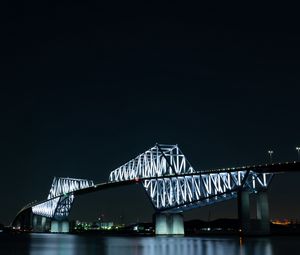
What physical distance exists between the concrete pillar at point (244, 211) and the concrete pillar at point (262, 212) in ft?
9.05

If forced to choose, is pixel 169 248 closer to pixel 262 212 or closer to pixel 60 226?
pixel 262 212

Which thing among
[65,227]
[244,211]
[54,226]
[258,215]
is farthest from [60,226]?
[244,211]

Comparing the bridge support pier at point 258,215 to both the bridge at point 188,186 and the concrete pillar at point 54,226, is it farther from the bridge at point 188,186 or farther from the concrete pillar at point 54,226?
the concrete pillar at point 54,226

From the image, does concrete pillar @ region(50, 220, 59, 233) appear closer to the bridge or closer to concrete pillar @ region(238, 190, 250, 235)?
the bridge

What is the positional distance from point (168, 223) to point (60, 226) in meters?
79.6

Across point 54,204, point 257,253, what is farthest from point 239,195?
point 54,204

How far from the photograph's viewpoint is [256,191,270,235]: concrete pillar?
91.6 meters

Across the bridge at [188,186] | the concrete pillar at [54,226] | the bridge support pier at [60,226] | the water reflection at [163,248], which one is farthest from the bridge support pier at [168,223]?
the concrete pillar at [54,226]

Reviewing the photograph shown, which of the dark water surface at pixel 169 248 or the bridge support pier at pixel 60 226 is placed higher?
the bridge support pier at pixel 60 226

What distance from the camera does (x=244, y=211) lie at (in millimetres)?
90000

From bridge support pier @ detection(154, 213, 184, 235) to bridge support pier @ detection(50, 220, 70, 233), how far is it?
7564 cm

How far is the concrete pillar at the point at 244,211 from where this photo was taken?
3538 inches

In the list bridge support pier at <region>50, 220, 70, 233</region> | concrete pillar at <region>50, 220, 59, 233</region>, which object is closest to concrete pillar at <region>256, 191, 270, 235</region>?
bridge support pier at <region>50, 220, 70, 233</region>

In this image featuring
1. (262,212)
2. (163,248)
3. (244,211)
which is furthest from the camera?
(262,212)
